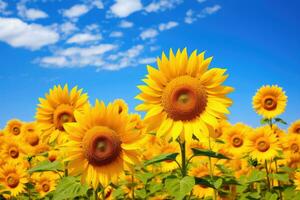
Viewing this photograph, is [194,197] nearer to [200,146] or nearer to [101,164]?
[200,146]

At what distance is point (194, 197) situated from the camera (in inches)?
328

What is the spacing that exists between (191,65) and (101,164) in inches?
60.8

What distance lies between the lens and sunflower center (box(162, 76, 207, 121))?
17.5ft

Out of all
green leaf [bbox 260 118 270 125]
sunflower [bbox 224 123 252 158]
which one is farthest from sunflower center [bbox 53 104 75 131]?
green leaf [bbox 260 118 270 125]

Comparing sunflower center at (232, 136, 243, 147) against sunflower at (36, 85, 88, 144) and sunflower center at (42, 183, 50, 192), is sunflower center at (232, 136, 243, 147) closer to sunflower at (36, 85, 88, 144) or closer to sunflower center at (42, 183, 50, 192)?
sunflower center at (42, 183, 50, 192)

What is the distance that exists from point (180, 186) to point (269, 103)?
28.8ft

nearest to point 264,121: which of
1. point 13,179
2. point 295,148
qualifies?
point 295,148

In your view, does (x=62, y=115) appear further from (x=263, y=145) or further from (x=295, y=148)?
(x=295, y=148)

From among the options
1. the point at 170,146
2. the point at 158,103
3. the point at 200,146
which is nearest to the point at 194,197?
the point at 200,146

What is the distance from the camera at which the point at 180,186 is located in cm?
457

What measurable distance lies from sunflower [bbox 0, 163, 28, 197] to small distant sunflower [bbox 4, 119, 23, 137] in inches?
258

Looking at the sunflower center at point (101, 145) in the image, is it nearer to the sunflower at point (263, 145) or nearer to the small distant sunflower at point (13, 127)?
the sunflower at point (263, 145)

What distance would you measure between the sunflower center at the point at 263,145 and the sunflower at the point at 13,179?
5.06 meters

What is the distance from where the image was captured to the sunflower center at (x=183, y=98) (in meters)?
5.35
